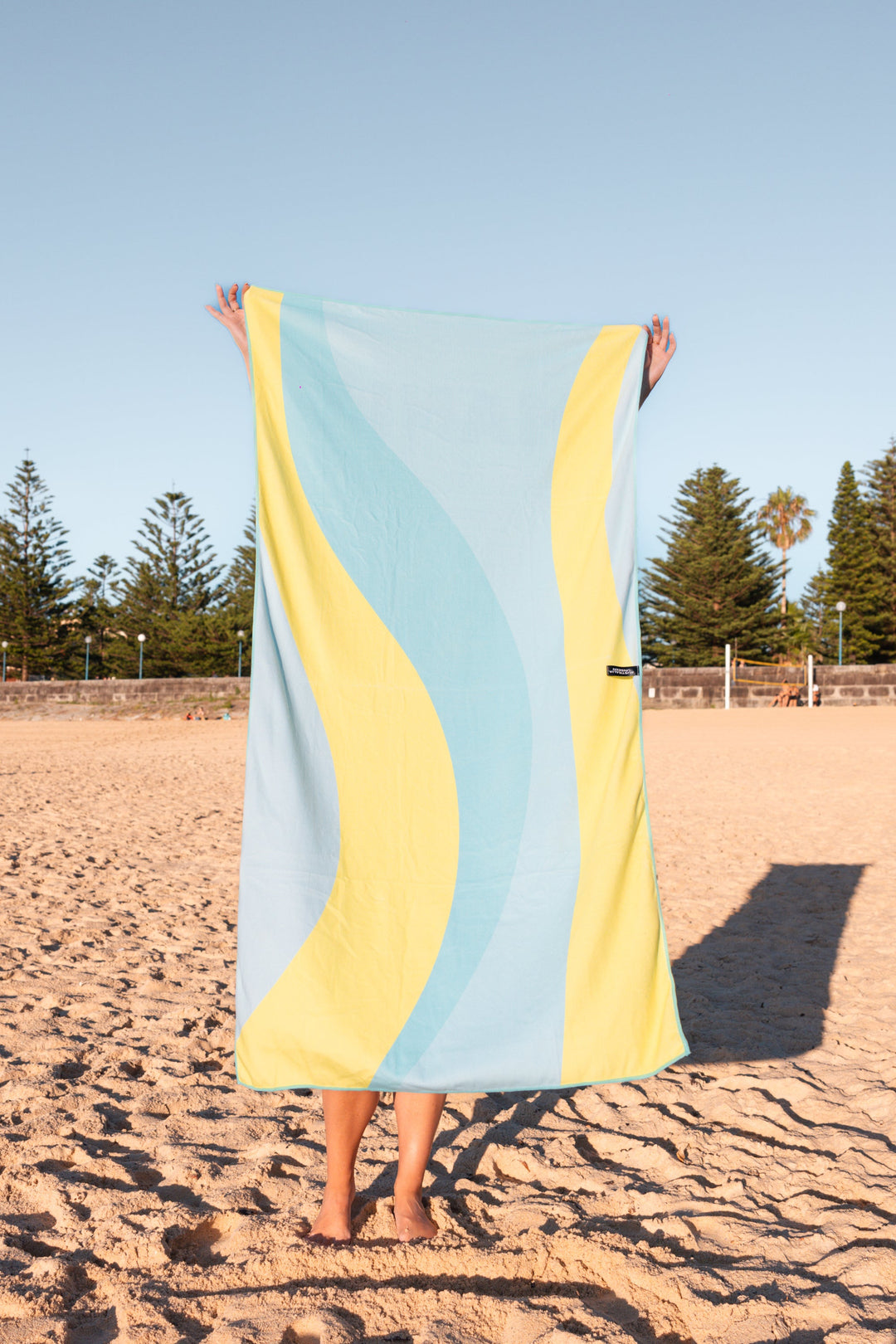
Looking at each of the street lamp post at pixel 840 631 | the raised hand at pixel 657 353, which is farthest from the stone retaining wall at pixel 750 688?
the raised hand at pixel 657 353

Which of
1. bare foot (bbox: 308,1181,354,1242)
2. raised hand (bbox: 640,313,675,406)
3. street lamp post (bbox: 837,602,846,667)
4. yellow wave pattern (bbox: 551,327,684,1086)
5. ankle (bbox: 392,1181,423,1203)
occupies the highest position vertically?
street lamp post (bbox: 837,602,846,667)

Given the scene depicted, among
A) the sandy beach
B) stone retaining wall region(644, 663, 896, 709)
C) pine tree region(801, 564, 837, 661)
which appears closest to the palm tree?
pine tree region(801, 564, 837, 661)

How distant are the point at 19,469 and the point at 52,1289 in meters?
40.1

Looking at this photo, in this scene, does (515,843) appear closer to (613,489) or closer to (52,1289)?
(613,489)

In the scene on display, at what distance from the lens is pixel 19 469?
3741 cm

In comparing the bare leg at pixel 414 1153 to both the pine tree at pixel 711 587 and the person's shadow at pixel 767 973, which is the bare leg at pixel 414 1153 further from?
the pine tree at pixel 711 587

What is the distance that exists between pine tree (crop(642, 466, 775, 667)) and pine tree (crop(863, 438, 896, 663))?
12.6 feet

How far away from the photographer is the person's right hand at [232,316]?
187 centimetres

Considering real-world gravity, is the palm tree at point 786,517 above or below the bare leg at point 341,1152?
above

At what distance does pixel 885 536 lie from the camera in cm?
3584

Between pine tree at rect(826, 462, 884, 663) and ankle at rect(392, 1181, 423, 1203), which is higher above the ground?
pine tree at rect(826, 462, 884, 663)

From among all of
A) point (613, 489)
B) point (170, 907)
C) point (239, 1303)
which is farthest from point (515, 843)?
point (170, 907)

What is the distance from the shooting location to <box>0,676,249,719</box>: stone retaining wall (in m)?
25.1

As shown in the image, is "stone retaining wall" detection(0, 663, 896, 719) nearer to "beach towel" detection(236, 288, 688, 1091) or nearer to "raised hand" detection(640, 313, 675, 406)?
"raised hand" detection(640, 313, 675, 406)
